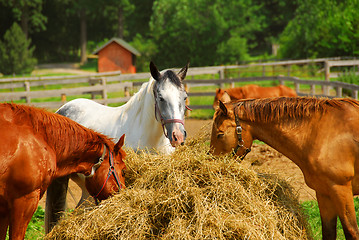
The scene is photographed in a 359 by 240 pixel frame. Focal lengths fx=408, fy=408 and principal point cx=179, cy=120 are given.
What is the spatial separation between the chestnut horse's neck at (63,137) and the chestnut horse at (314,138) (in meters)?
1.16

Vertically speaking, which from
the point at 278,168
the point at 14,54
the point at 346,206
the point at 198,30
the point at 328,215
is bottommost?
the point at 278,168

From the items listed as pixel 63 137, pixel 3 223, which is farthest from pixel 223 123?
pixel 3 223

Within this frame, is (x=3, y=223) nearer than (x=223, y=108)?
Yes

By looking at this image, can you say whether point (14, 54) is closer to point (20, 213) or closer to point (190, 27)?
point (190, 27)

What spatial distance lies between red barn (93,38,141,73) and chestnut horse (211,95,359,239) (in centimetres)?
3620

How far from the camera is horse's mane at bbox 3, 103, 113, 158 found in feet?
11.2

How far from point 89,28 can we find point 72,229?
182ft

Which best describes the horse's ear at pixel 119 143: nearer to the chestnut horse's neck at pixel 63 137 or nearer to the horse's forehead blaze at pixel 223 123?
the chestnut horse's neck at pixel 63 137

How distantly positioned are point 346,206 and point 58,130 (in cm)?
255

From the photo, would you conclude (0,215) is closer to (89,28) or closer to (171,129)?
(171,129)

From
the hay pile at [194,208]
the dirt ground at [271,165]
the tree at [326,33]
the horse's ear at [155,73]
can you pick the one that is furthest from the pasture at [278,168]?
the tree at [326,33]

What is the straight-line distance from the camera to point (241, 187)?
3.40m

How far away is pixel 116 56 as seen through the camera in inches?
1610

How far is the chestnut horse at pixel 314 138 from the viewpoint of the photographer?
351cm
